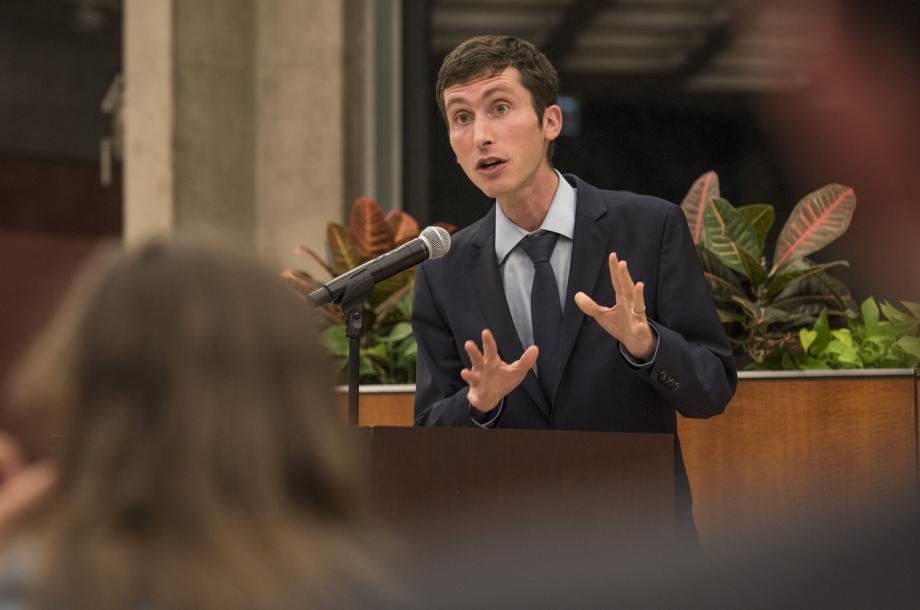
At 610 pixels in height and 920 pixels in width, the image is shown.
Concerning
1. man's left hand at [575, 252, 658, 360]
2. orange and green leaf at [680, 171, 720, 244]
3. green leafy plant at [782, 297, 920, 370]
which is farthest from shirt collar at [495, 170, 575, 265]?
orange and green leaf at [680, 171, 720, 244]

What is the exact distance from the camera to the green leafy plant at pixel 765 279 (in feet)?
12.6

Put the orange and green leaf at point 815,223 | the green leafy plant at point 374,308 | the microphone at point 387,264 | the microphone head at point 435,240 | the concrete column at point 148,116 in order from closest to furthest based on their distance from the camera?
the microphone at point 387,264 < the microphone head at point 435,240 < the orange and green leaf at point 815,223 < the green leafy plant at point 374,308 < the concrete column at point 148,116

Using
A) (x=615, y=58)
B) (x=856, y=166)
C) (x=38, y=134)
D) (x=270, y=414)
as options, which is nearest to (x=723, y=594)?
(x=270, y=414)

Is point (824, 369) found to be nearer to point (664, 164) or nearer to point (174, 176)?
point (664, 164)

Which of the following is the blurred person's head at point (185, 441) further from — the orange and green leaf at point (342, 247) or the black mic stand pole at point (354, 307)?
the orange and green leaf at point (342, 247)

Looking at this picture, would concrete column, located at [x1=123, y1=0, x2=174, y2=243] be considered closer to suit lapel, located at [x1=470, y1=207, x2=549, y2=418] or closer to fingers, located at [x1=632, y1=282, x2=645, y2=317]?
suit lapel, located at [x1=470, y1=207, x2=549, y2=418]

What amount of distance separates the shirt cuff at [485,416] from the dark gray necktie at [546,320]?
0.18 metres

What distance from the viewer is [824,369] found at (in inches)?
148

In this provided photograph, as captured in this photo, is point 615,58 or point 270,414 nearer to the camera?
point 270,414

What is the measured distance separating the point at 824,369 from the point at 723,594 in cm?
328

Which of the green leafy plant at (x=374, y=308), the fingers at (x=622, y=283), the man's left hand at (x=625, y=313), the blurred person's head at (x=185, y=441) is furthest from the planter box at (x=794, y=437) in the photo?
the blurred person's head at (x=185, y=441)

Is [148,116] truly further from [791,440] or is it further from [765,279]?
[791,440]

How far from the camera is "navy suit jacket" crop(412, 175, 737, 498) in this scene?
8.29ft

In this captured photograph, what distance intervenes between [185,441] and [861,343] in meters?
3.28
